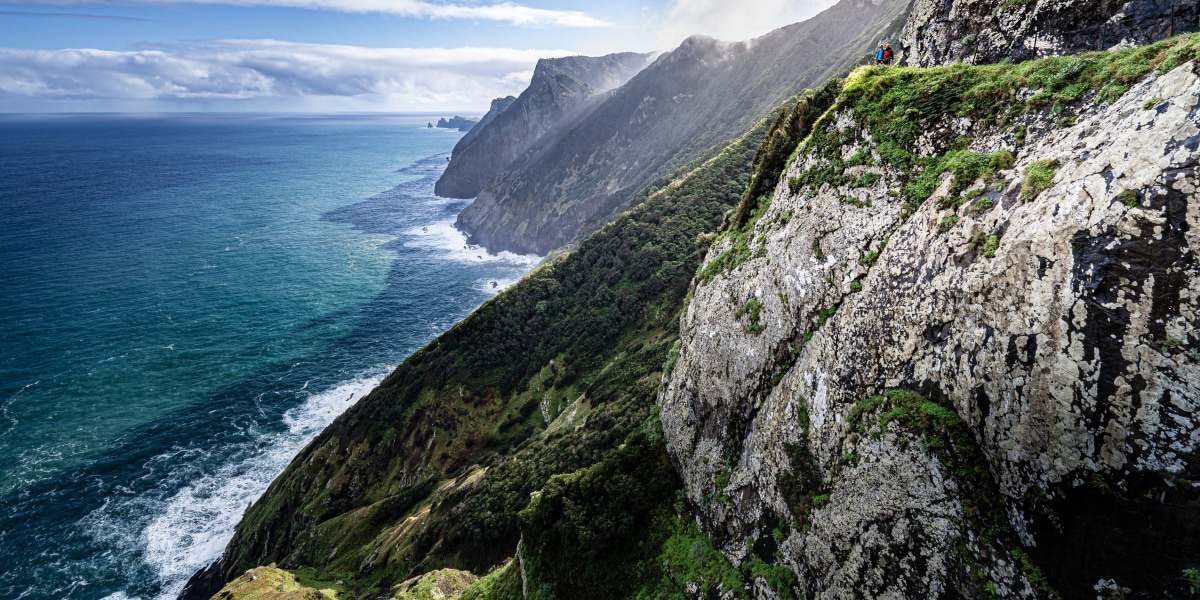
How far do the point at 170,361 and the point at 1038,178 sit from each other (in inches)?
4128

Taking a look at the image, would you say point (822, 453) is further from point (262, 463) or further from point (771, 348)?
point (262, 463)

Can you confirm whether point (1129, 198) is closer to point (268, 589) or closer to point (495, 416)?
point (268, 589)

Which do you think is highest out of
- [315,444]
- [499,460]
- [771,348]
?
[771,348]

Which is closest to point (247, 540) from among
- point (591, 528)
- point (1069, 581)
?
point (591, 528)

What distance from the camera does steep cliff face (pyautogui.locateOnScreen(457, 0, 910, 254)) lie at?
147m

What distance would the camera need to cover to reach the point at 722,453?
18812 millimetres

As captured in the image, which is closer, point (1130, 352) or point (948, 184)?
point (1130, 352)

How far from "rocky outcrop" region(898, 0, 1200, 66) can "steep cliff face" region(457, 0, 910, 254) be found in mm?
111170

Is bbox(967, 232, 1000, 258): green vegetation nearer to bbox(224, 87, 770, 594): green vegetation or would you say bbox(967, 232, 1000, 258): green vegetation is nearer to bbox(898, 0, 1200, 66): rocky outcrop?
bbox(898, 0, 1200, 66): rocky outcrop

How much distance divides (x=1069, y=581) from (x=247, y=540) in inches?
2414

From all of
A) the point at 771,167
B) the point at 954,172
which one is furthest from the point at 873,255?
the point at 771,167

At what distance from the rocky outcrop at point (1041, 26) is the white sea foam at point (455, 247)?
12194 cm

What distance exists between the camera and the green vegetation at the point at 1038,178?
1017cm

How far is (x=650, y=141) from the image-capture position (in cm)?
18512
